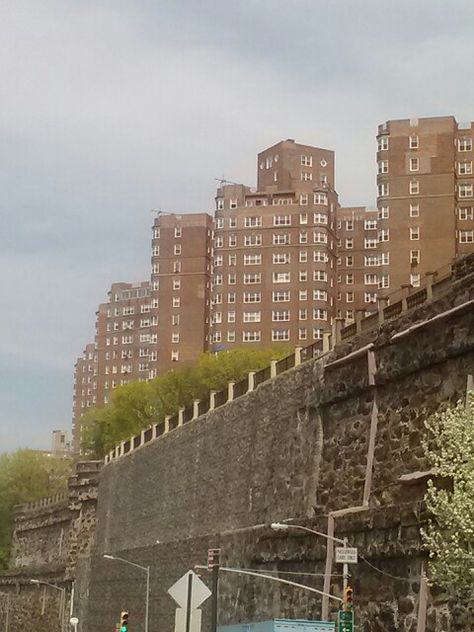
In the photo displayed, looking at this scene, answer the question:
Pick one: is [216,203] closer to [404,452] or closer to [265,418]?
[265,418]

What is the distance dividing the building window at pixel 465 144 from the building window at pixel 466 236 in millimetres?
10268

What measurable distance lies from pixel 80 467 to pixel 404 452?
5748 centimetres

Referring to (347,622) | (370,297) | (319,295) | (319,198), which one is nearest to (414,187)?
(319,295)

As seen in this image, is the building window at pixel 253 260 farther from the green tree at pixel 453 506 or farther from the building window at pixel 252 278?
the green tree at pixel 453 506

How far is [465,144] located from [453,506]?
107251 millimetres

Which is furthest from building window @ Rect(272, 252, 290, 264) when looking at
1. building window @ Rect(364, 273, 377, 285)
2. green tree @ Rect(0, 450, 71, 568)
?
green tree @ Rect(0, 450, 71, 568)

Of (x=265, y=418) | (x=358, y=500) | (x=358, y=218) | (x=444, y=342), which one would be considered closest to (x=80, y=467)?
(x=265, y=418)

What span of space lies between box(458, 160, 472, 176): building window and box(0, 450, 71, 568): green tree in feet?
179

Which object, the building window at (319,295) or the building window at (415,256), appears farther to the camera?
the building window at (319,295)

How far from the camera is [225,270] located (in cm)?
14300

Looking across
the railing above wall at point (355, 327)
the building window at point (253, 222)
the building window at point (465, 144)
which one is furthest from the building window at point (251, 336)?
the railing above wall at point (355, 327)

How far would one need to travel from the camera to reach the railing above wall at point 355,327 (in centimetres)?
3622

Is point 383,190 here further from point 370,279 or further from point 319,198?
point 370,279

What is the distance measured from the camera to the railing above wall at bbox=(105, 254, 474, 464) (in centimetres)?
3622
